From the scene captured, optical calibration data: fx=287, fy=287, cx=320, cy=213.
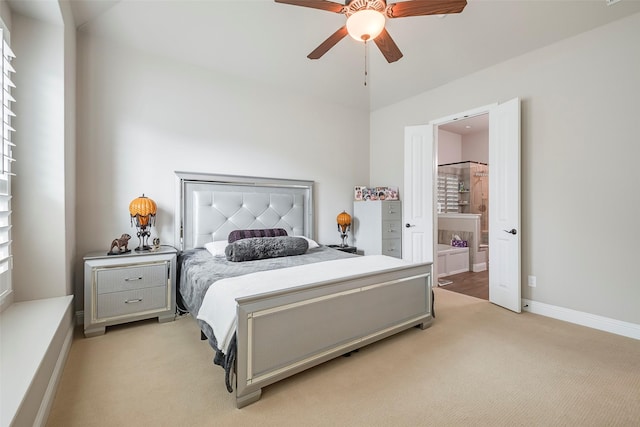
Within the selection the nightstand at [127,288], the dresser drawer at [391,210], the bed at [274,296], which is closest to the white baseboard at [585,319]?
the bed at [274,296]

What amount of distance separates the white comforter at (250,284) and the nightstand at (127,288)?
39.1 inches

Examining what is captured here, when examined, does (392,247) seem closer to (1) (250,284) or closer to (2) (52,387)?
(1) (250,284)

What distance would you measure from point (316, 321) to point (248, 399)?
22.8 inches

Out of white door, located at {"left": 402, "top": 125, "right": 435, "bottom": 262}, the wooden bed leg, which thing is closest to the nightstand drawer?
the wooden bed leg

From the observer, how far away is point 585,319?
2736 millimetres

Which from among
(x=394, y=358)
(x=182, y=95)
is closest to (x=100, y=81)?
(x=182, y=95)

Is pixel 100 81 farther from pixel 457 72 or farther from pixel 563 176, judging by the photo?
pixel 563 176

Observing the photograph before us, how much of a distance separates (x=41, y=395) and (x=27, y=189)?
1.47 meters

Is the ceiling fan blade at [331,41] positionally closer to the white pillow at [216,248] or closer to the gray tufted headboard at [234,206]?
the gray tufted headboard at [234,206]

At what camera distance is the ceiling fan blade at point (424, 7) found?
184 cm

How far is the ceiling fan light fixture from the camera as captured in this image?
1.88m

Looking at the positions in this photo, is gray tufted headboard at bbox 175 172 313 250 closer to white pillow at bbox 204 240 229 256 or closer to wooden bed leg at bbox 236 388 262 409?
white pillow at bbox 204 240 229 256

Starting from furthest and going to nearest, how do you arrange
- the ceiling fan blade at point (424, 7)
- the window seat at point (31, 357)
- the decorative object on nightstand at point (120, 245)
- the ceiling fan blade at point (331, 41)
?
the decorative object on nightstand at point (120, 245) → the ceiling fan blade at point (331, 41) → the ceiling fan blade at point (424, 7) → the window seat at point (31, 357)

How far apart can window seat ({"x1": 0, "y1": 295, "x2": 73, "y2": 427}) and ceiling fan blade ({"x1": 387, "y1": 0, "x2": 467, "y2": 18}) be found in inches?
109
